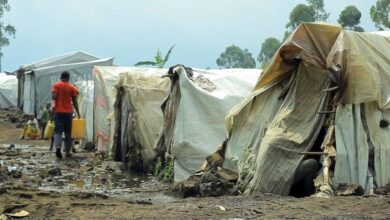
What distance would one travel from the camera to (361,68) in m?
7.32

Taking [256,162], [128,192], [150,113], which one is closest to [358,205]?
[256,162]

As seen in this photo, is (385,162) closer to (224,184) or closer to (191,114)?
(224,184)

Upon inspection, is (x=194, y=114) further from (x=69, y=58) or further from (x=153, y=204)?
(x=69, y=58)

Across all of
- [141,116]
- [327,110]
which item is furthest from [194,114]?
[327,110]

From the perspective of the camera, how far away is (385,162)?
23.7 feet

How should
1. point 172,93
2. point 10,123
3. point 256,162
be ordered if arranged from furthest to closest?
1. point 10,123
2. point 172,93
3. point 256,162

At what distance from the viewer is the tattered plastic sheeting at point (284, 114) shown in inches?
290

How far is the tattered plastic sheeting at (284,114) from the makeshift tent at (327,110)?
0.04 ft

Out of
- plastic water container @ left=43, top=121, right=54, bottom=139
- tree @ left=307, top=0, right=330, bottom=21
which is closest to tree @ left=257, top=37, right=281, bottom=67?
tree @ left=307, top=0, right=330, bottom=21

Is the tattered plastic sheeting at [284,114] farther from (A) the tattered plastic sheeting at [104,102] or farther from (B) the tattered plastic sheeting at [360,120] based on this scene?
(A) the tattered plastic sheeting at [104,102]

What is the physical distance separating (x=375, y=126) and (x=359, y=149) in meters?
0.40

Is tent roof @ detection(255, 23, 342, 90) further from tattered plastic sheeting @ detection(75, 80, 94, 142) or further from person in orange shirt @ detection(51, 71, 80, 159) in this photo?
tattered plastic sheeting @ detection(75, 80, 94, 142)

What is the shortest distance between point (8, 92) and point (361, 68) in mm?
37045

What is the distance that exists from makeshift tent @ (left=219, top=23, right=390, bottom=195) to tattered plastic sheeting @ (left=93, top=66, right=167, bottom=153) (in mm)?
7269
